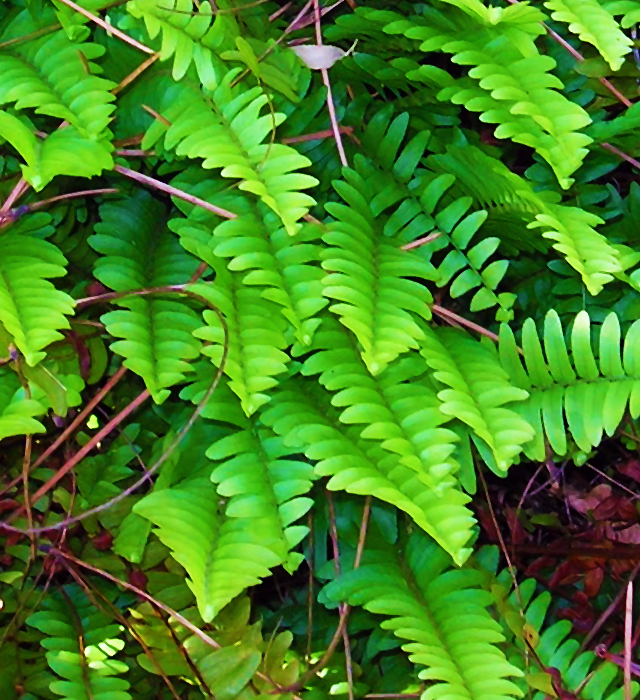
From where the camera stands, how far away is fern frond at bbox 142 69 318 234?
2.77 ft

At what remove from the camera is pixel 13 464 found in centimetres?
111

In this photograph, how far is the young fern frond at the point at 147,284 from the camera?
2.88ft

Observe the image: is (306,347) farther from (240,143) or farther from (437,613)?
(437,613)

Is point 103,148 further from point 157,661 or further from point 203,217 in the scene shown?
point 157,661

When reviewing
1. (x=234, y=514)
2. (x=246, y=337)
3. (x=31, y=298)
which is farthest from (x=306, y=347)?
(x=31, y=298)

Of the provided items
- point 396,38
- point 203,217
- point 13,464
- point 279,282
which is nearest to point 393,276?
point 279,282

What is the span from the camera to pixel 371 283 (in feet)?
2.96

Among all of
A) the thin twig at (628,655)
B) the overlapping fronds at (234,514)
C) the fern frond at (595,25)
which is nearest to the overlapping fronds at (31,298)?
the overlapping fronds at (234,514)

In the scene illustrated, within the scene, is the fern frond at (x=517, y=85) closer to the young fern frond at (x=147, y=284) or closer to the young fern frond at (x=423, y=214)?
the young fern frond at (x=423, y=214)

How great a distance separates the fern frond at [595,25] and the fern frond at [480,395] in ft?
1.27

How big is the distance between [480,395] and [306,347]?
0.72 feet

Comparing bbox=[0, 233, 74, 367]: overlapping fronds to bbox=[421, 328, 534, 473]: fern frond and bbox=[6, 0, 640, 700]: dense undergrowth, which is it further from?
bbox=[421, 328, 534, 473]: fern frond

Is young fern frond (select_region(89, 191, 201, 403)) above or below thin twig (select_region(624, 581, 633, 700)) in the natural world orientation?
above

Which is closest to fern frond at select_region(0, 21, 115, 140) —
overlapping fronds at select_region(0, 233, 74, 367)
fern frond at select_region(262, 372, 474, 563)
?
overlapping fronds at select_region(0, 233, 74, 367)
